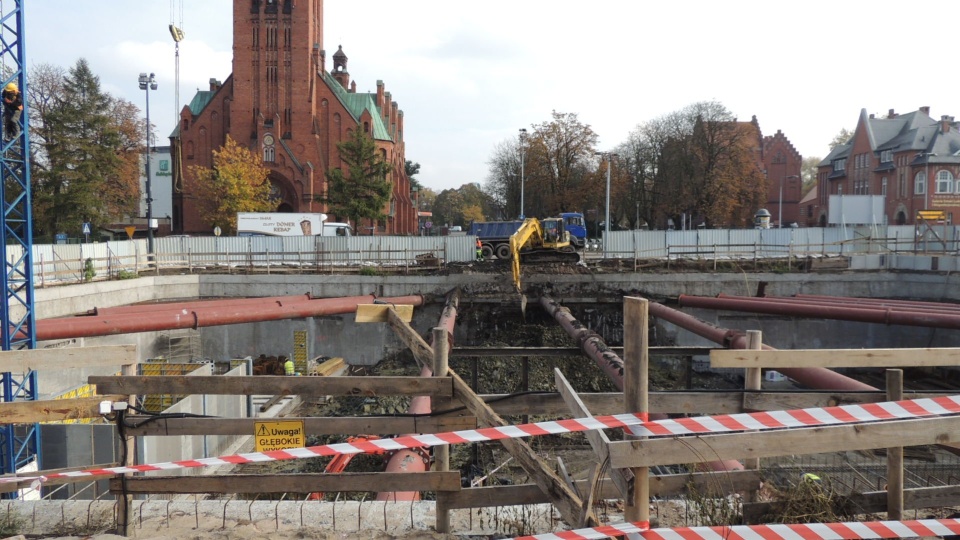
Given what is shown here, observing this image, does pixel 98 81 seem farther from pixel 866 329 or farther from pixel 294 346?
pixel 866 329

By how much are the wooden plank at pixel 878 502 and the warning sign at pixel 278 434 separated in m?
3.43

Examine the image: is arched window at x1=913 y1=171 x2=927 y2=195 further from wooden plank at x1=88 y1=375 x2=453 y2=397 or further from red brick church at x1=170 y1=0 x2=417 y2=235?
wooden plank at x1=88 y1=375 x2=453 y2=397

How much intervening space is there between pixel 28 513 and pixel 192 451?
6583 mm

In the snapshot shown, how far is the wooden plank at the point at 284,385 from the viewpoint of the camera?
5027 mm

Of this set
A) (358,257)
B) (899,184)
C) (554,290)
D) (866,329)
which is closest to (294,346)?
(358,257)

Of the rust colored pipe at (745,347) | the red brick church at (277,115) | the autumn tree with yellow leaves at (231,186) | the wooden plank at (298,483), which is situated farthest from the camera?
the red brick church at (277,115)

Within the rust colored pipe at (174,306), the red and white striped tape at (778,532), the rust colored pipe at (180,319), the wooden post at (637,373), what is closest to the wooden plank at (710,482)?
the red and white striped tape at (778,532)

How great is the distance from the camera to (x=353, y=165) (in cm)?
4566

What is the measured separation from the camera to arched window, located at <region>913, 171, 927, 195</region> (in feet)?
171

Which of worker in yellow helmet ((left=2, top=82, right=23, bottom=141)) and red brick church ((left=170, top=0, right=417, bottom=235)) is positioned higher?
Answer: red brick church ((left=170, top=0, right=417, bottom=235))

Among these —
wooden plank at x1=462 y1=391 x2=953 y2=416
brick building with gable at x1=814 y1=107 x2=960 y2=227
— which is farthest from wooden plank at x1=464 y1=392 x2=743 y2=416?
brick building with gable at x1=814 y1=107 x2=960 y2=227

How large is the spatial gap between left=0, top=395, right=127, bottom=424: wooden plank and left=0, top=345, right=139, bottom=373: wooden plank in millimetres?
280

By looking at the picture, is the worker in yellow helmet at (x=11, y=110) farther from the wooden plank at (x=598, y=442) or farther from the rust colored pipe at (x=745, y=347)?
the rust colored pipe at (x=745, y=347)

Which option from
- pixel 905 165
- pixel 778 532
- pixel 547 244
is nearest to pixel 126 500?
pixel 778 532
